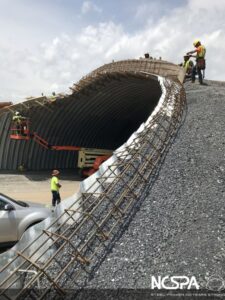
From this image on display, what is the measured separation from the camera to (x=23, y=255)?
6.56 metres

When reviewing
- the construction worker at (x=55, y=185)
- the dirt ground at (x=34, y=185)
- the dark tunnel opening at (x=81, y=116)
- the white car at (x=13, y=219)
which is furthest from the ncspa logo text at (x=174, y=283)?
the dark tunnel opening at (x=81, y=116)

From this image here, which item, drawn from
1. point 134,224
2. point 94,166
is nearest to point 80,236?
point 134,224

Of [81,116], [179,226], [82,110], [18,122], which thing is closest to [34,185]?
[18,122]

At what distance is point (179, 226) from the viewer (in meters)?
6.84

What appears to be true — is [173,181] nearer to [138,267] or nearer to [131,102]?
[138,267]

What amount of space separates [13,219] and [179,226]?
422 centimetres

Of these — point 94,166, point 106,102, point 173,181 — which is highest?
point 106,102

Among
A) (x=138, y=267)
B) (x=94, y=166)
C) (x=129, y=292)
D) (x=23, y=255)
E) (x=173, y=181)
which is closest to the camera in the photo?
(x=129, y=292)

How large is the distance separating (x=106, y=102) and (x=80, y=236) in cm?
2133

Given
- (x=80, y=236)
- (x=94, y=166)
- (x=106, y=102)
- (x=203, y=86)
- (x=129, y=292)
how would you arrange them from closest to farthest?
(x=129, y=292), (x=80, y=236), (x=203, y=86), (x=94, y=166), (x=106, y=102)

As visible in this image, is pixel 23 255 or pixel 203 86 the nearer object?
pixel 23 255

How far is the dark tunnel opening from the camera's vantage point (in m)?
25.1

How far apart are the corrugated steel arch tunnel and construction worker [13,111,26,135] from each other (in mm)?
707

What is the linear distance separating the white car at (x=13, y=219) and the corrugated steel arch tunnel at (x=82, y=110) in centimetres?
1226
